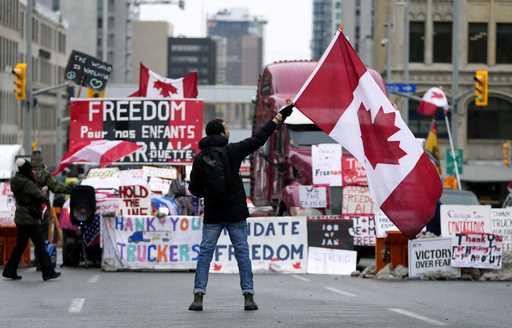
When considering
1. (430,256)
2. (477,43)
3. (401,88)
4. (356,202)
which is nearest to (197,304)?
(430,256)

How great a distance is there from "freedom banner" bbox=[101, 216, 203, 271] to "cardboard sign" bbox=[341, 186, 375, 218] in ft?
15.6

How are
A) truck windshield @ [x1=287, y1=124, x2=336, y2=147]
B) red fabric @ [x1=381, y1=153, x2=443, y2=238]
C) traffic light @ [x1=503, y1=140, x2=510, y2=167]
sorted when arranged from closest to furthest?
red fabric @ [x1=381, y1=153, x2=443, y2=238], truck windshield @ [x1=287, y1=124, x2=336, y2=147], traffic light @ [x1=503, y1=140, x2=510, y2=167]

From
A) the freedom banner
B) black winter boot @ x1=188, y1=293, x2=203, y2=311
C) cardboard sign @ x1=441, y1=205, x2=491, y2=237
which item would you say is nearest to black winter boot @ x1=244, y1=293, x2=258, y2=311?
black winter boot @ x1=188, y1=293, x2=203, y2=311

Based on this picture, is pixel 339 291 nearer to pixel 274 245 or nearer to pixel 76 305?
pixel 76 305

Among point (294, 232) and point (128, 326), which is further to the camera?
point (294, 232)

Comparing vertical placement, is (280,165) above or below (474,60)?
below

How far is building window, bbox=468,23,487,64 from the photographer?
70.8 m

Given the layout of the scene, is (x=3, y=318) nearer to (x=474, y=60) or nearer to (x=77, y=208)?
(x=77, y=208)

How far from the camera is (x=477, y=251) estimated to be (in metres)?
20.4

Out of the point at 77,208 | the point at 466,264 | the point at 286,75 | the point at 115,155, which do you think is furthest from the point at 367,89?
the point at 286,75

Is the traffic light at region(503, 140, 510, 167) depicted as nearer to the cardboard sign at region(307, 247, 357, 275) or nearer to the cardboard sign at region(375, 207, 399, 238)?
the cardboard sign at region(375, 207, 399, 238)

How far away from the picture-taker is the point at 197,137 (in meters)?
27.0

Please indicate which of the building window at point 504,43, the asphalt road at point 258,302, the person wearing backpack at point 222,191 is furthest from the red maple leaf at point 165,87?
the building window at point 504,43

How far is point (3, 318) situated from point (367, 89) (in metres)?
5.49
